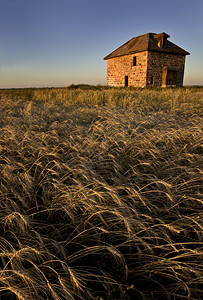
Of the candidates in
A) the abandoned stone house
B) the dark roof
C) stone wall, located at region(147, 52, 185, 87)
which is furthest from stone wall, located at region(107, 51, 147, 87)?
stone wall, located at region(147, 52, 185, 87)

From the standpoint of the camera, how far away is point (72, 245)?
145cm

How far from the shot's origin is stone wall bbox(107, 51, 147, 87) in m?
19.1

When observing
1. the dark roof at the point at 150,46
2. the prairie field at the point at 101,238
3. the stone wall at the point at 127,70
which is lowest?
the prairie field at the point at 101,238

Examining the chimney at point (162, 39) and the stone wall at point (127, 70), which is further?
the stone wall at point (127, 70)

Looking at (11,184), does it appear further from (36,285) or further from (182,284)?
(182,284)

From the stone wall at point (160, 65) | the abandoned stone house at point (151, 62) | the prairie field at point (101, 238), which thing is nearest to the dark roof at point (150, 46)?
the abandoned stone house at point (151, 62)

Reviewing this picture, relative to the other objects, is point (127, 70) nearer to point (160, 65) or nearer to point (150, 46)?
point (150, 46)

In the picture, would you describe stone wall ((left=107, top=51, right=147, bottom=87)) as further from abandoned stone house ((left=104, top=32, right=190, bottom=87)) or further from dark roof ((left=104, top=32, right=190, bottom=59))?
dark roof ((left=104, top=32, right=190, bottom=59))

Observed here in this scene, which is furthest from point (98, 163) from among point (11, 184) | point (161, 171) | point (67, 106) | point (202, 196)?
point (67, 106)

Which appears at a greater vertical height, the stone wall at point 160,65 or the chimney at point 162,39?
the chimney at point 162,39

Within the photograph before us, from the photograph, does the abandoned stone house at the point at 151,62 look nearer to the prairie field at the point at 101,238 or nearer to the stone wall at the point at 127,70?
the stone wall at the point at 127,70

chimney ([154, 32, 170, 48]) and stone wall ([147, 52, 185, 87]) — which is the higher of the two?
chimney ([154, 32, 170, 48])

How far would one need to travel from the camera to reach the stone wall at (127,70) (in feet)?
62.7

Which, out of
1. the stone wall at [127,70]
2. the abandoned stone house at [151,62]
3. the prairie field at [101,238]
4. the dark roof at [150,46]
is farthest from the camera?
the stone wall at [127,70]
